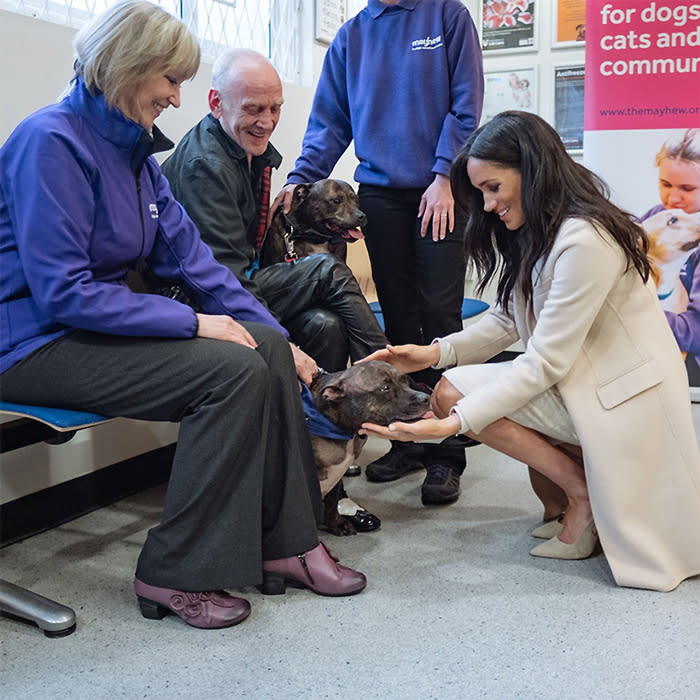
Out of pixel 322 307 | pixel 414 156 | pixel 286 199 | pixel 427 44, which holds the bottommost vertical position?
pixel 322 307

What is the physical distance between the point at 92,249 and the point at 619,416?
1278 millimetres

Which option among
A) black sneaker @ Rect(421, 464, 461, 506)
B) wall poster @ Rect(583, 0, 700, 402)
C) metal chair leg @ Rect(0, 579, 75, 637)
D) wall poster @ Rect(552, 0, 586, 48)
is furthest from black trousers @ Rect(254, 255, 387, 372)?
wall poster @ Rect(552, 0, 586, 48)

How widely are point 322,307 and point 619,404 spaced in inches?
38.0

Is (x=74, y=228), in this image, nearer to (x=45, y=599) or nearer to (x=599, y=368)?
(x=45, y=599)

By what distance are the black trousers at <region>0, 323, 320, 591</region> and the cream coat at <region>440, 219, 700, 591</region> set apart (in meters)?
0.55

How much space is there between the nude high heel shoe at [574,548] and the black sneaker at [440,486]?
0.48 m

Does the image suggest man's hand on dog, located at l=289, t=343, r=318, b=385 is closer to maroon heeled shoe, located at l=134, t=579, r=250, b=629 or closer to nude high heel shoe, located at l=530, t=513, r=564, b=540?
maroon heeled shoe, located at l=134, t=579, r=250, b=629

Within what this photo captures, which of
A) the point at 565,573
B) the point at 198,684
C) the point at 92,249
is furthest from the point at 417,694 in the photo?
the point at 92,249

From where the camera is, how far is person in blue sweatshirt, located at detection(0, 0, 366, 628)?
1.78m

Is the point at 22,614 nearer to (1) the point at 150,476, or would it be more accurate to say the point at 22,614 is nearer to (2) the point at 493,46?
(1) the point at 150,476

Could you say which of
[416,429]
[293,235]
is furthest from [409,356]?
[293,235]

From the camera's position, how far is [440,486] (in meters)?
2.71

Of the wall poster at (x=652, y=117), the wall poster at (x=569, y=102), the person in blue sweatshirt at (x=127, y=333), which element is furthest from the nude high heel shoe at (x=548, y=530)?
the wall poster at (x=569, y=102)

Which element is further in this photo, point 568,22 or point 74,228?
point 568,22
